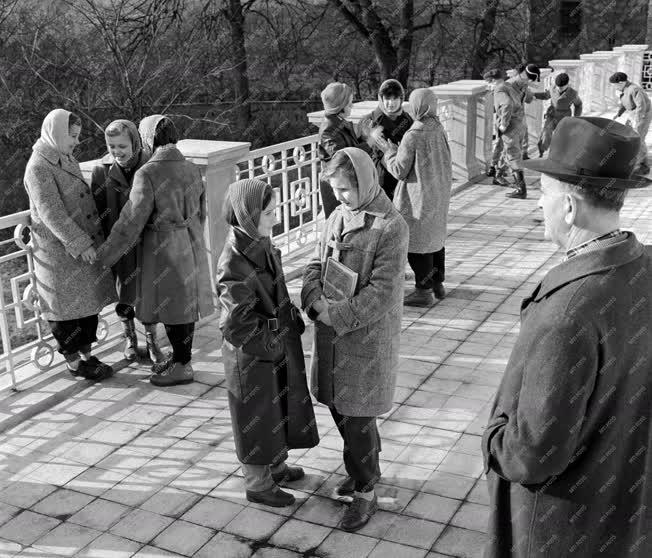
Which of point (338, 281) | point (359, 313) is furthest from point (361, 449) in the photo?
point (338, 281)

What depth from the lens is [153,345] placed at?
17.8 feet

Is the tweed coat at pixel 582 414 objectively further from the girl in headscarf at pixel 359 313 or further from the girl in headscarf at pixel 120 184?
the girl in headscarf at pixel 120 184

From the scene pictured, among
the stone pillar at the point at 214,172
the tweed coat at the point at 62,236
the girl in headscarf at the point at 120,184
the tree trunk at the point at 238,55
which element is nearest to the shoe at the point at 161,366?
the girl in headscarf at the point at 120,184

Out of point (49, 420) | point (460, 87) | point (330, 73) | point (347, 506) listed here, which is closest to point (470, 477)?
point (347, 506)

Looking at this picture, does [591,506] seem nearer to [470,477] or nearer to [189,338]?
[470,477]

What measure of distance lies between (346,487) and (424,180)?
2957 mm

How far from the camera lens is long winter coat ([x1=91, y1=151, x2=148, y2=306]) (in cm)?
511

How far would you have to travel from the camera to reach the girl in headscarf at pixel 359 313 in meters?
3.58

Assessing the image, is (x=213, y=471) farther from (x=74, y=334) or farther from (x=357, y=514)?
(x=74, y=334)

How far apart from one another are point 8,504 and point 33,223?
1.71m

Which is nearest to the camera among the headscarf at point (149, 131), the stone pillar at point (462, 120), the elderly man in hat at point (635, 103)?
the headscarf at point (149, 131)

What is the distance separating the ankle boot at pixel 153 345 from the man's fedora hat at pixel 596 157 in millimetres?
3529

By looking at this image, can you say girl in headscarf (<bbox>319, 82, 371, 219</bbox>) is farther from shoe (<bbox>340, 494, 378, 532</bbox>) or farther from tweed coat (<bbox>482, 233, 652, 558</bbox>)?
tweed coat (<bbox>482, 233, 652, 558</bbox>)

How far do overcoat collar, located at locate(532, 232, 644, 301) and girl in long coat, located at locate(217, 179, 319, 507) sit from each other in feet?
5.47
